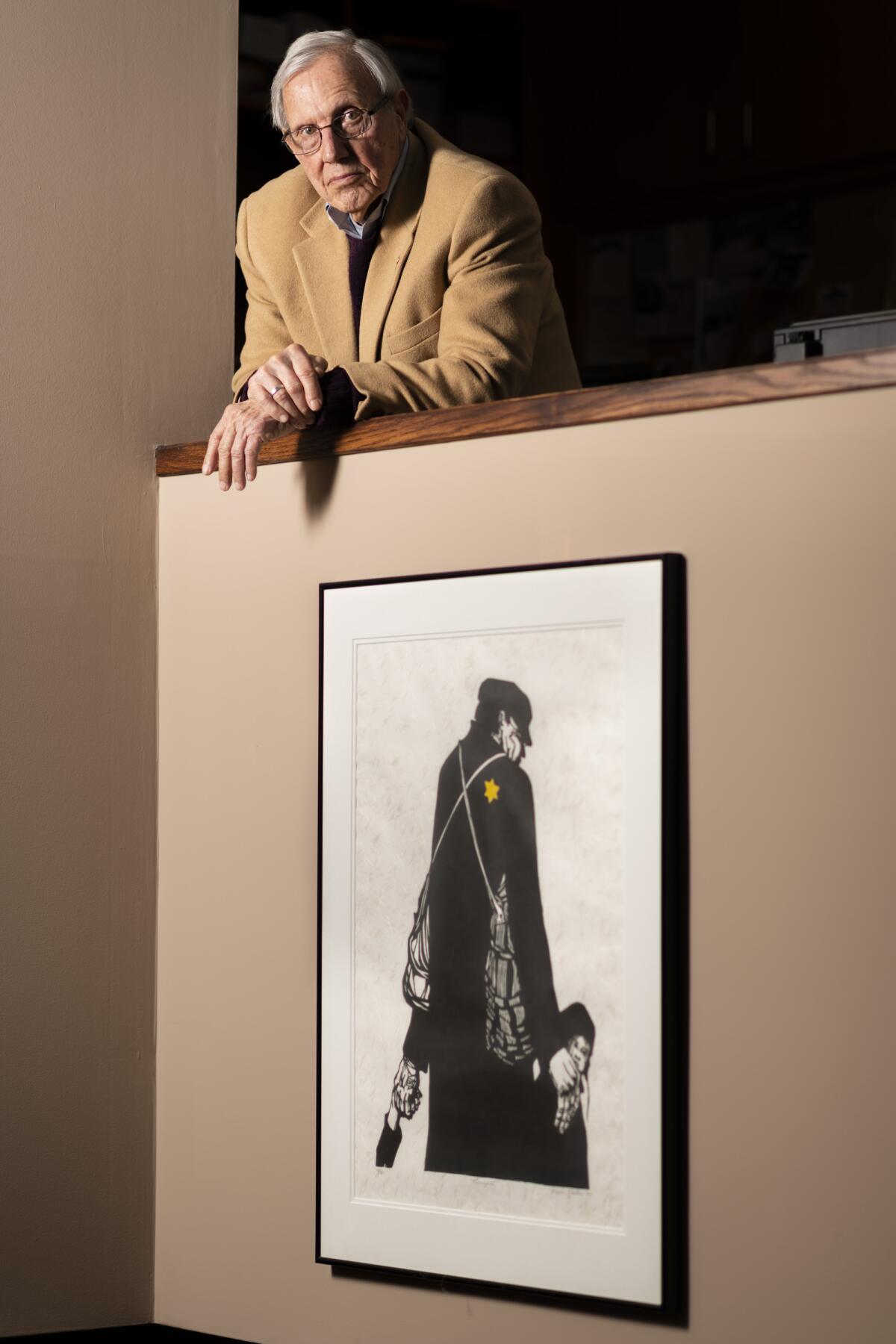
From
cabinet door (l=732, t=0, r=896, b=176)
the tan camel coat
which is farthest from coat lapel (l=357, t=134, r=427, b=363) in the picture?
cabinet door (l=732, t=0, r=896, b=176)

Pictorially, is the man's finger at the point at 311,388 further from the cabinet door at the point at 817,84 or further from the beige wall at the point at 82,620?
the cabinet door at the point at 817,84

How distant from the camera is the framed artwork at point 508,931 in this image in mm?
1503

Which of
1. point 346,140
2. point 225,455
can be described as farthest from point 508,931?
point 346,140

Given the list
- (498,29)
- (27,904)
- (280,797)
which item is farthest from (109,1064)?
(498,29)

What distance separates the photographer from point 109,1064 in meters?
1.87

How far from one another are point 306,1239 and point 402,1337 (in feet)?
0.51

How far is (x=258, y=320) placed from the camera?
2080mm

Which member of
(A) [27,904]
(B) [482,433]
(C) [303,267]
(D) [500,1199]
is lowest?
(D) [500,1199]

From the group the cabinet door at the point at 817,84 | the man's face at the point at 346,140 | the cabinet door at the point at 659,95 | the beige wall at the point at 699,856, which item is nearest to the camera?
the beige wall at the point at 699,856

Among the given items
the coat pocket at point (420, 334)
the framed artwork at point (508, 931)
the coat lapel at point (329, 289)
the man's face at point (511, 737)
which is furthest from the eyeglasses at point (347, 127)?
the man's face at point (511, 737)

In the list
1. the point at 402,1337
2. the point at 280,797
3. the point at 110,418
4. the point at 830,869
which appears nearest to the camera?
the point at 830,869

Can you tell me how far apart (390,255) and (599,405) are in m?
0.51

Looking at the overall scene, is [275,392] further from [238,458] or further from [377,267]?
[377,267]

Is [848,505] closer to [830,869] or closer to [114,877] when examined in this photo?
[830,869]
